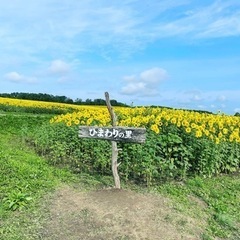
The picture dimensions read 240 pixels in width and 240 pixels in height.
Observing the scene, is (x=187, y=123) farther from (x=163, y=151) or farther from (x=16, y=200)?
(x=16, y=200)

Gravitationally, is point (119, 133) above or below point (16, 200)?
above

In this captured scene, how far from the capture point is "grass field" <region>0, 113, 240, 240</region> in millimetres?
5473

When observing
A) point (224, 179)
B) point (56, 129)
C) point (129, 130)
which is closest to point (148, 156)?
point (129, 130)

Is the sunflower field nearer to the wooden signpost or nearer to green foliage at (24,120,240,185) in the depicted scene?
green foliage at (24,120,240,185)

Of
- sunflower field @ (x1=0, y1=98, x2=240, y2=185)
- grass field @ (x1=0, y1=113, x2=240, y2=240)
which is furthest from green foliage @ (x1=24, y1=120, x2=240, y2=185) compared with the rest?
grass field @ (x1=0, y1=113, x2=240, y2=240)

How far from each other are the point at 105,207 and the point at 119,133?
43.8 inches

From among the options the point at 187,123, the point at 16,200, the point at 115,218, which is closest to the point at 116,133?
the point at 115,218

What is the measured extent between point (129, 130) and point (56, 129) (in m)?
4.17

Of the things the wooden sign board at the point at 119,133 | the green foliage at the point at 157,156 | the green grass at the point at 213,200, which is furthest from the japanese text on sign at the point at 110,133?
the green grass at the point at 213,200

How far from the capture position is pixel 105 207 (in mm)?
5961

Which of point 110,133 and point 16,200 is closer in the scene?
point 16,200

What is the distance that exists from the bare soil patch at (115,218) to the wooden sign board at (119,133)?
831mm

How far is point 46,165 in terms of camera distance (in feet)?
27.6

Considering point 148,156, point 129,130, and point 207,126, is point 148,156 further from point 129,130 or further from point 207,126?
point 207,126
